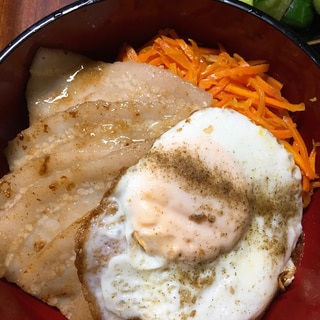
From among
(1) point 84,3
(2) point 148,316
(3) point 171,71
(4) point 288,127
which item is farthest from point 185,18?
(2) point 148,316

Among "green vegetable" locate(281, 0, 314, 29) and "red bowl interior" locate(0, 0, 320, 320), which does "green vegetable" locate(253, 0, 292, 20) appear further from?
"red bowl interior" locate(0, 0, 320, 320)

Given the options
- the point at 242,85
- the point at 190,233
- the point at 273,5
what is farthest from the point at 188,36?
the point at 190,233

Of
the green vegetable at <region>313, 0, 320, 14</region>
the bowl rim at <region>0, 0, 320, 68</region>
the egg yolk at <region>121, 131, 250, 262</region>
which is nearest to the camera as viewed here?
the egg yolk at <region>121, 131, 250, 262</region>

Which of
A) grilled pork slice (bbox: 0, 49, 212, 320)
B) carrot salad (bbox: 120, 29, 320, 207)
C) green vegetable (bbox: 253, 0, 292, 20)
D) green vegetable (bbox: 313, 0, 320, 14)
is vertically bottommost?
grilled pork slice (bbox: 0, 49, 212, 320)

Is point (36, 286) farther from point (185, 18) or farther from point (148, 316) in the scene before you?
point (185, 18)

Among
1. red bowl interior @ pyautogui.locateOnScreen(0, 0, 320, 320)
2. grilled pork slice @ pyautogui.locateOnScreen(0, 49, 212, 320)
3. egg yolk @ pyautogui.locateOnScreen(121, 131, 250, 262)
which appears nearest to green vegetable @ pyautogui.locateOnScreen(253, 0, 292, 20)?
red bowl interior @ pyautogui.locateOnScreen(0, 0, 320, 320)
